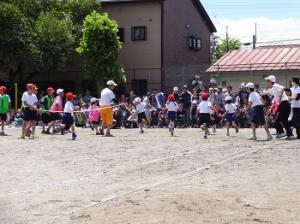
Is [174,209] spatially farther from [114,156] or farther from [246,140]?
[246,140]

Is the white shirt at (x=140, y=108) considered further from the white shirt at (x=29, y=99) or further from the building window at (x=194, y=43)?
the building window at (x=194, y=43)

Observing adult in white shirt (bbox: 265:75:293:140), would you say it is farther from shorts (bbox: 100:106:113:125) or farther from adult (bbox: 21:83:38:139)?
adult (bbox: 21:83:38:139)

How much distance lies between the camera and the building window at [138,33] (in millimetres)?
41688

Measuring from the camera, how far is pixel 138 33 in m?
41.9

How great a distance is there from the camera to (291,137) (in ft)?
64.9

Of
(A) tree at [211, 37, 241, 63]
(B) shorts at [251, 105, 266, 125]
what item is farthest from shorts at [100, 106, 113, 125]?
(A) tree at [211, 37, 241, 63]

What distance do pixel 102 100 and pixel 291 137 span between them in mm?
6832

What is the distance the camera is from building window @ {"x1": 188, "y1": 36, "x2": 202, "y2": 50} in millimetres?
45888

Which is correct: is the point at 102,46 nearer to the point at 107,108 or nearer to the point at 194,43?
the point at 194,43

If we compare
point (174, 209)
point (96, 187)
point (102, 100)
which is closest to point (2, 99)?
point (102, 100)

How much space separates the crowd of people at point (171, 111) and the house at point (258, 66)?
839cm

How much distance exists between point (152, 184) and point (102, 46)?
2772cm

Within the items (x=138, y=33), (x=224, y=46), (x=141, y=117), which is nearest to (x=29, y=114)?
(x=141, y=117)

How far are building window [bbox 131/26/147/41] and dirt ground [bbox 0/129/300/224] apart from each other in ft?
81.2
